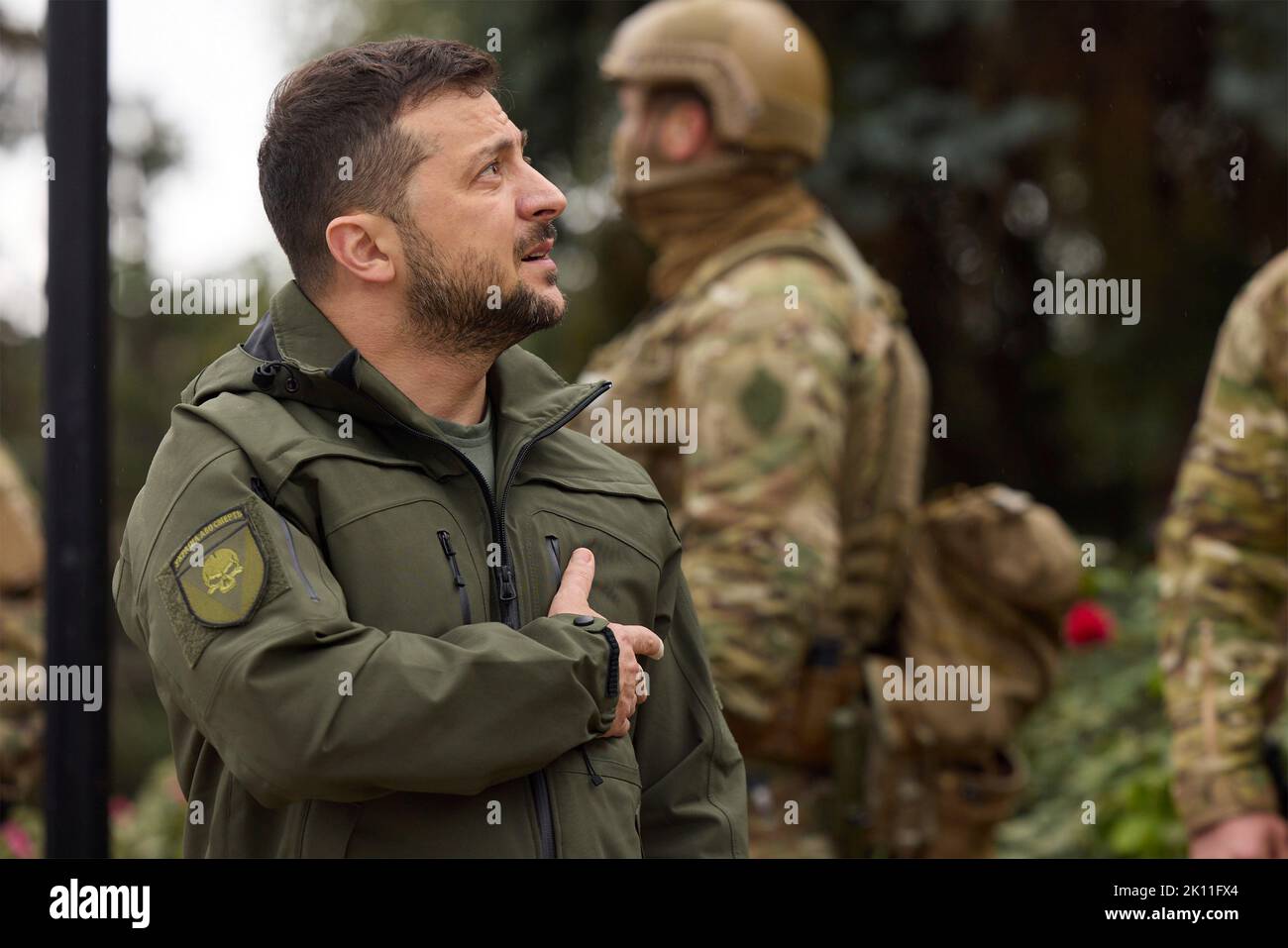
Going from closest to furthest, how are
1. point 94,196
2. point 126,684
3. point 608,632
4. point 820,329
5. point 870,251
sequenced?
point 608,632 < point 94,196 < point 820,329 < point 870,251 < point 126,684

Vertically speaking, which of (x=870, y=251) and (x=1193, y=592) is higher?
(x=870, y=251)

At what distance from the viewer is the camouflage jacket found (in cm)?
356

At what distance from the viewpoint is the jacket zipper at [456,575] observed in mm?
1918

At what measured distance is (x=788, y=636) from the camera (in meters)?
3.57

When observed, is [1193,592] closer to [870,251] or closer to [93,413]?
[93,413]

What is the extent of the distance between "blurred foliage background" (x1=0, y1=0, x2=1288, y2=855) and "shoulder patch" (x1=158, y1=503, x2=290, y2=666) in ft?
14.3

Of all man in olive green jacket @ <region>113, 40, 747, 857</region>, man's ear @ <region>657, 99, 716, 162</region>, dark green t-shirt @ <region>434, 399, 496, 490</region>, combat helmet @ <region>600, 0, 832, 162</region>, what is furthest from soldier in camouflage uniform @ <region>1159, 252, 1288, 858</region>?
dark green t-shirt @ <region>434, 399, 496, 490</region>

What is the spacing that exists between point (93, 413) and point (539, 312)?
103 cm

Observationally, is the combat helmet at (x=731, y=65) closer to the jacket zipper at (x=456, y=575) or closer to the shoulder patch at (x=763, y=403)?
the shoulder patch at (x=763, y=403)

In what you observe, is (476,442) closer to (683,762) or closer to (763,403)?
(683,762)

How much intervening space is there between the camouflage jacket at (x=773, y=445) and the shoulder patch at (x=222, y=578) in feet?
6.02

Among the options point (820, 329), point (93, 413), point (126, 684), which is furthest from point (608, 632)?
point (126, 684)

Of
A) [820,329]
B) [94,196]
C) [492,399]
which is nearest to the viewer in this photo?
[492,399]

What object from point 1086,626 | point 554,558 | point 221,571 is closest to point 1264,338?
point 1086,626
